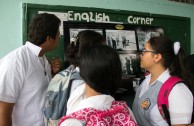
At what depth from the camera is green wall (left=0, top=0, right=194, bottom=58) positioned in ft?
6.30

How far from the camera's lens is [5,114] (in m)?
1.28

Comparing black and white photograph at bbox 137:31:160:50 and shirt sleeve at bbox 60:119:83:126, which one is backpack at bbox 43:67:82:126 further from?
black and white photograph at bbox 137:31:160:50

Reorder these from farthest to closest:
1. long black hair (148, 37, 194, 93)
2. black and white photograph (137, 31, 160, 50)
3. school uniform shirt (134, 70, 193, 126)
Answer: black and white photograph (137, 31, 160, 50) → long black hair (148, 37, 194, 93) → school uniform shirt (134, 70, 193, 126)

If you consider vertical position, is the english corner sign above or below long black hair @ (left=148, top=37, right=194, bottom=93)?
above

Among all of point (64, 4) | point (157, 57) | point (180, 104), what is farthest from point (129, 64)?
point (180, 104)

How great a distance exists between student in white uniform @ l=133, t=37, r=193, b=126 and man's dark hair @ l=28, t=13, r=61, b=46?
654 millimetres

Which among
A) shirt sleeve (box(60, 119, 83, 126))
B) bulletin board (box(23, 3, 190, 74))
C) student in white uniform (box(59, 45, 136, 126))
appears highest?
bulletin board (box(23, 3, 190, 74))

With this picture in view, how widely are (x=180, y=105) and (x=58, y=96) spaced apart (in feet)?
2.26

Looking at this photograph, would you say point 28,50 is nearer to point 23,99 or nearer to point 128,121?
point 23,99

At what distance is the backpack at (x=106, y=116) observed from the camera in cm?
90

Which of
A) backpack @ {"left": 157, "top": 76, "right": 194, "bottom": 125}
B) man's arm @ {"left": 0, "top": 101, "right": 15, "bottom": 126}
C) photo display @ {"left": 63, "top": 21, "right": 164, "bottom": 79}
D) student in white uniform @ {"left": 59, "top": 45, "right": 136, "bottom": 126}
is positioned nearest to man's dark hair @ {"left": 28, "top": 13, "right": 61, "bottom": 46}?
man's arm @ {"left": 0, "top": 101, "right": 15, "bottom": 126}

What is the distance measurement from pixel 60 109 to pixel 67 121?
399mm

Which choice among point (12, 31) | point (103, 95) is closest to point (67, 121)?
point (103, 95)

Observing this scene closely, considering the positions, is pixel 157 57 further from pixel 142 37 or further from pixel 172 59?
pixel 142 37
